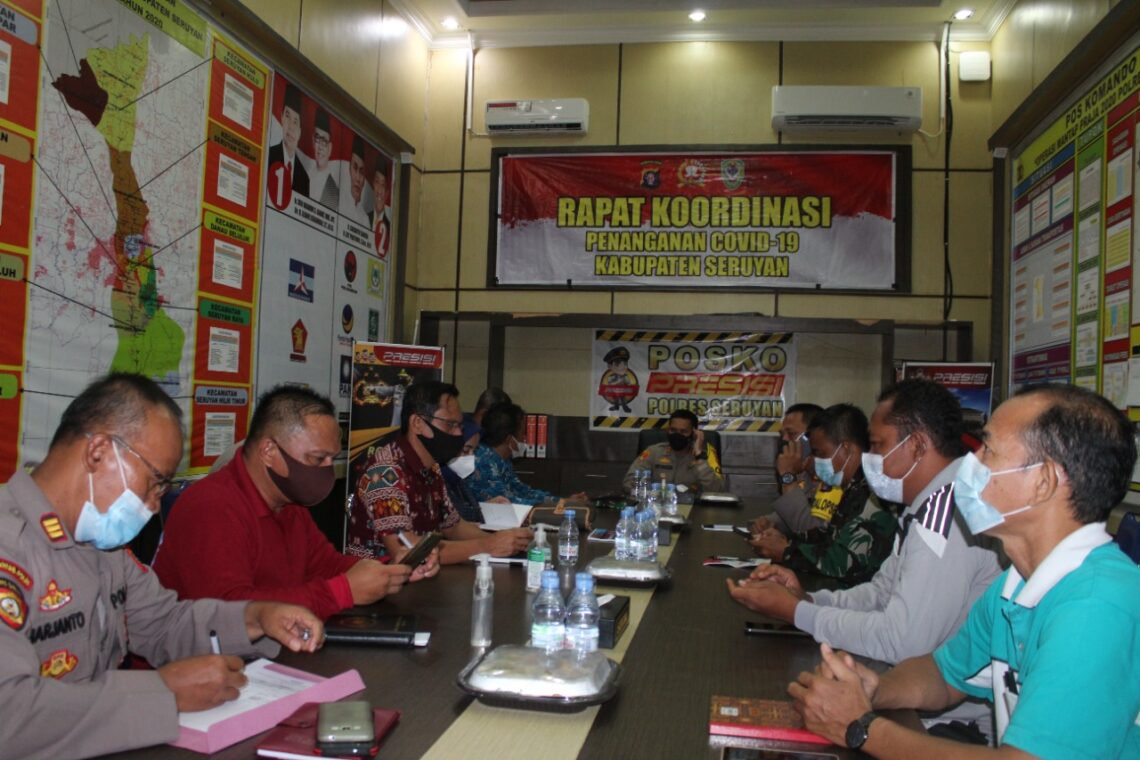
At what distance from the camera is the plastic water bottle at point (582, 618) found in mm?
1609

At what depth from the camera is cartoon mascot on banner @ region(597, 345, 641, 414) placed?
650 centimetres

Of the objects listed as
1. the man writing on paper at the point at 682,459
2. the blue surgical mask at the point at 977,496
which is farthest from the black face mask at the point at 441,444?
the man writing on paper at the point at 682,459

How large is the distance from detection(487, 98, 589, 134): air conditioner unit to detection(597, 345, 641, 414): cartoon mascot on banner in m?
1.74

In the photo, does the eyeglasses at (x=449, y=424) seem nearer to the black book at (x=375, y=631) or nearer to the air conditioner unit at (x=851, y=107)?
the black book at (x=375, y=631)

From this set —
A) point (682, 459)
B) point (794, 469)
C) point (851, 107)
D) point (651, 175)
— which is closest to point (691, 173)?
point (651, 175)

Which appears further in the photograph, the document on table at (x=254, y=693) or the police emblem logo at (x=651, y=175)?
the police emblem logo at (x=651, y=175)

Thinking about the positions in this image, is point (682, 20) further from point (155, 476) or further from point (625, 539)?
point (155, 476)

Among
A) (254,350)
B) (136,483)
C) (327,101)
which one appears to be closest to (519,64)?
(327,101)

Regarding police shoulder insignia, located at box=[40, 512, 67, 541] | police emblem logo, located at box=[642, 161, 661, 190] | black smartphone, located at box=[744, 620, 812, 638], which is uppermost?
police emblem logo, located at box=[642, 161, 661, 190]

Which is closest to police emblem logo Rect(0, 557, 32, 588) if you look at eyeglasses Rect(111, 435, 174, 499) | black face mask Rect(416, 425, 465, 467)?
eyeglasses Rect(111, 435, 174, 499)

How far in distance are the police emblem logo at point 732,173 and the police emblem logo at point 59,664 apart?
18.7ft

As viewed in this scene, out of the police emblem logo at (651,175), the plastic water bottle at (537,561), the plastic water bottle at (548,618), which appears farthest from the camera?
the police emblem logo at (651,175)

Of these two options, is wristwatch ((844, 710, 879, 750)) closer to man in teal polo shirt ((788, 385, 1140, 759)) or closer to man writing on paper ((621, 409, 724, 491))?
man in teal polo shirt ((788, 385, 1140, 759))

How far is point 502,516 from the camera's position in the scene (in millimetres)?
3508
